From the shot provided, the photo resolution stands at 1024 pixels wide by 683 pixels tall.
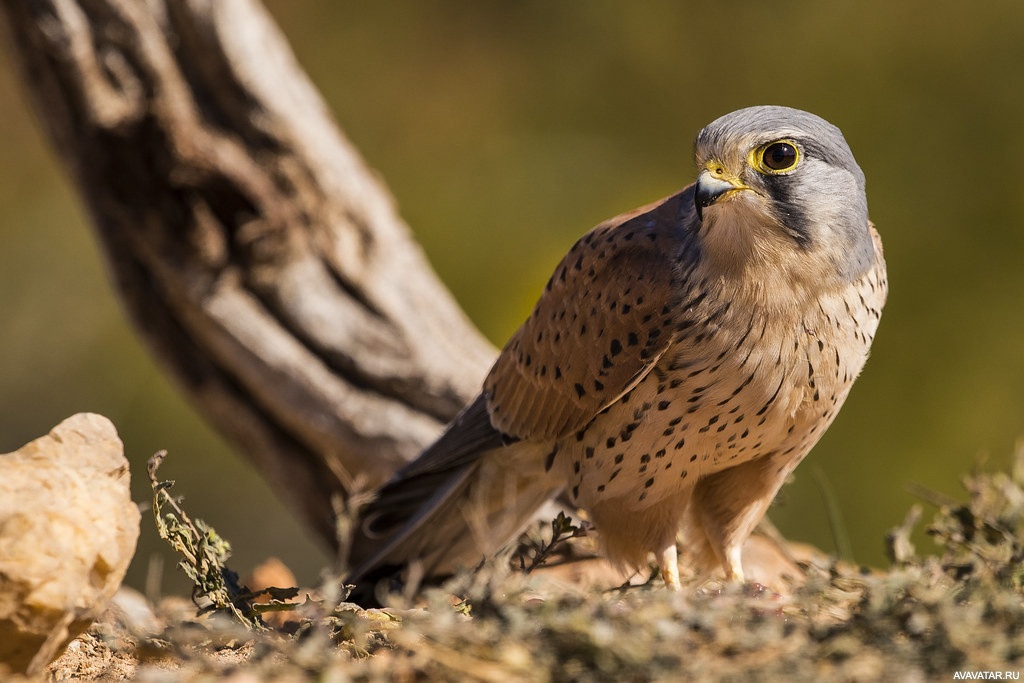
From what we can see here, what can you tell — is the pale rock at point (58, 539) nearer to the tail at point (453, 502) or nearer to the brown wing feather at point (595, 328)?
the brown wing feather at point (595, 328)

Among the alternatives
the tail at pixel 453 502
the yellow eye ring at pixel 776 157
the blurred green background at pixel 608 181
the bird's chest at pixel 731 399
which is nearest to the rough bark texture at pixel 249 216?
the tail at pixel 453 502

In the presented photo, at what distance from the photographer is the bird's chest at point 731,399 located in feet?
9.80

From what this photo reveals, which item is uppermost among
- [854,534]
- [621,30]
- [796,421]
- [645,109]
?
[621,30]

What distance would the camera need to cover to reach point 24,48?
15.8 feet

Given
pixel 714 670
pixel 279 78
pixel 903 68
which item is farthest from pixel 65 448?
pixel 903 68

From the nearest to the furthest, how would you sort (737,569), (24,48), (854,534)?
(737,569), (24,48), (854,534)

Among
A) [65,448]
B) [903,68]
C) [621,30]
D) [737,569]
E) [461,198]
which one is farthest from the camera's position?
[621,30]

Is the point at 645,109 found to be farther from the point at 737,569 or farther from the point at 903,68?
the point at 737,569

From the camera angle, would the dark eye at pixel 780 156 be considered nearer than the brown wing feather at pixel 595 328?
Yes

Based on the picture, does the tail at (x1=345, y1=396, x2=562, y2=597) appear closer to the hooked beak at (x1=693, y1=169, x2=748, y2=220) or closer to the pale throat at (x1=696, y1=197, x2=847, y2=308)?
the pale throat at (x1=696, y1=197, x2=847, y2=308)

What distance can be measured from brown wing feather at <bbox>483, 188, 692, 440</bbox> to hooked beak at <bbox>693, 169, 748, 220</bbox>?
24 centimetres

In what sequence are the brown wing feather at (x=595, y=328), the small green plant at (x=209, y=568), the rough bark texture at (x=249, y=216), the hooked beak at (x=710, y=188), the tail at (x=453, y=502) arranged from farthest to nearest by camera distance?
the rough bark texture at (x=249, y=216) < the tail at (x=453, y=502) < the brown wing feather at (x=595, y=328) < the hooked beak at (x=710, y=188) < the small green plant at (x=209, y=568)

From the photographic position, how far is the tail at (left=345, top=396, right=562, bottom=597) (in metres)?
3.80

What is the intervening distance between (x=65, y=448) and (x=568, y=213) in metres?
5.64
